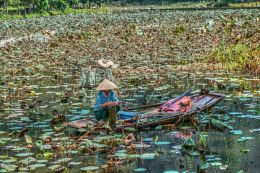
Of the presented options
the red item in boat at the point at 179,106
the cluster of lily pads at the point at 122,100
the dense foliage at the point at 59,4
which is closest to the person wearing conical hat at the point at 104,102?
the cluster of lily pads at the point at 122,100

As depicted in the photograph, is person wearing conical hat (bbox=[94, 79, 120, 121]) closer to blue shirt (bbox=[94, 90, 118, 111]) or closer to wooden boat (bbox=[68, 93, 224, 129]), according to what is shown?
blue shirt (bbox=[94, 90, 118, 111])

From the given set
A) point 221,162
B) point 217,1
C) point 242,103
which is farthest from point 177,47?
point 217,1

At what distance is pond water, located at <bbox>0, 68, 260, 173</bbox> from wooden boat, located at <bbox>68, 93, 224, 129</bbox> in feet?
0.53

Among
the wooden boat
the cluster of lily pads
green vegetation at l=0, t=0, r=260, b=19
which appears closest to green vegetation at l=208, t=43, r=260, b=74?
the cluster of lily pads

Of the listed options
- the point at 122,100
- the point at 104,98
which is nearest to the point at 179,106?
the point at 104,98

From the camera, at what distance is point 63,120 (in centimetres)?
1097

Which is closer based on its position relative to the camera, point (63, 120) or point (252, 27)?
point (63, 120)

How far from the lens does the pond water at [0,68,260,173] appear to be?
8477 mm

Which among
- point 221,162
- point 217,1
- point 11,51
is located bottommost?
point 221,162

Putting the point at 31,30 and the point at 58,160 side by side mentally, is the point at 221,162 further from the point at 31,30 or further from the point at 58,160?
the point at 31,30

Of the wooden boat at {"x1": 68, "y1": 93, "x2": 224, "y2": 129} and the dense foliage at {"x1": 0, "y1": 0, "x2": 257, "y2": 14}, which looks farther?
the dense foliage at {"x1": 0, "y1": 0, "x2": 257, "y2": 14}

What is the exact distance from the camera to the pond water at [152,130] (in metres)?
8.48

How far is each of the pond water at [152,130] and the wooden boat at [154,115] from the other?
16 centimetres

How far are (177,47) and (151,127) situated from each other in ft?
41.3
